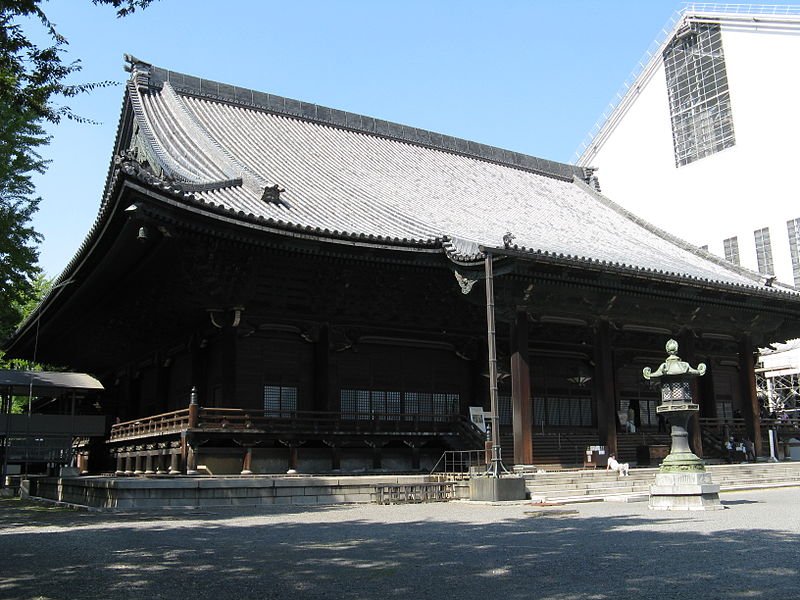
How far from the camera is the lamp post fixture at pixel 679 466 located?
14039 mm

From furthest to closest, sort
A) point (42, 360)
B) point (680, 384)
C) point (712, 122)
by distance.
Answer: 1. point (712, 122)
2. point (42, 360)
3. point (680, 384)

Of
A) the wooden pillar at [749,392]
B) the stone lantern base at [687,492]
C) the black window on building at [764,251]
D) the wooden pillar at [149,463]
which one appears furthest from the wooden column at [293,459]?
the black window on building at [764,251]

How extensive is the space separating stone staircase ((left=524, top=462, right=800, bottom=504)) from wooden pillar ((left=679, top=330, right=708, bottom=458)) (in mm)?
1071

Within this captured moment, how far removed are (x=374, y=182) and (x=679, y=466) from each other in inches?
637

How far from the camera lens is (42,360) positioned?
33.1 m

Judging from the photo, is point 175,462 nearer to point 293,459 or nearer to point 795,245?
point 293,459

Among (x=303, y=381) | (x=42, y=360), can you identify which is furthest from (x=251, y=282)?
(x=42, y=360)

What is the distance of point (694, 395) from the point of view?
2689cm

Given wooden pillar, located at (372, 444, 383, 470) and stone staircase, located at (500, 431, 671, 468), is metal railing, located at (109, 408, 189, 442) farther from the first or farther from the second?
stone staircase, located at (500, 431, 671, 468)

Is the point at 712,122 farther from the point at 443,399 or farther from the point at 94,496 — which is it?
the point at 94,496

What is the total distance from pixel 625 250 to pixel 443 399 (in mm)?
9400

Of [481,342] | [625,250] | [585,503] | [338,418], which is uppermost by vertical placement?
[625,250]

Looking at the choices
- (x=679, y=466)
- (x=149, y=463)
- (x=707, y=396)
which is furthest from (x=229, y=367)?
(x=707, y=396)

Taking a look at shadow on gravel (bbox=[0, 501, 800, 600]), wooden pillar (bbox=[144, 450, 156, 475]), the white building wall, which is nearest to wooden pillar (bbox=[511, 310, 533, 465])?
shadow on gravel (bbox=[0, 501, 800, 600])
